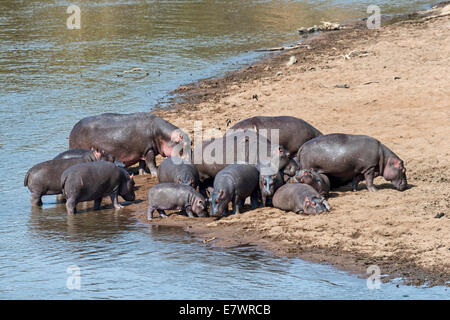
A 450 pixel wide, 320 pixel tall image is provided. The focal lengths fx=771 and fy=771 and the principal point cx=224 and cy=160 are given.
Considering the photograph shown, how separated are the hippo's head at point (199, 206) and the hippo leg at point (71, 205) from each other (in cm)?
172

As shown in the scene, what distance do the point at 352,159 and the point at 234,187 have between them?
5.83 feet

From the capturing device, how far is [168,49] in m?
24.0

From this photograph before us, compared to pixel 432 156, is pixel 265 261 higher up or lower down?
lower down

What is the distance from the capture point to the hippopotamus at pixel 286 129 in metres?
12.0

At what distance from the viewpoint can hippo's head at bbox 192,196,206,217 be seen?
9977 mm

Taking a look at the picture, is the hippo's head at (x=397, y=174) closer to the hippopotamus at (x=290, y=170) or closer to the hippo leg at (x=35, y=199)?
the hippopotamus at (x=290, y=170)

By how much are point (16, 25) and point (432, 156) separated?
20.7m

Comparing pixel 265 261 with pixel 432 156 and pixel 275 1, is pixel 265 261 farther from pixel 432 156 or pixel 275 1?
pixel 275 1

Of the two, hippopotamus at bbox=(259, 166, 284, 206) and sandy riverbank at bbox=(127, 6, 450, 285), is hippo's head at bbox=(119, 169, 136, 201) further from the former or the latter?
hippopotamus at bbox=(259, 166, 284, 206)

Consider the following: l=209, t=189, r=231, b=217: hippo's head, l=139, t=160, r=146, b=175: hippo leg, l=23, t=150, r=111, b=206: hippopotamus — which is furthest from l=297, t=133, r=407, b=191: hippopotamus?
l=23, t=150, r=111, b=206: hippopotamus

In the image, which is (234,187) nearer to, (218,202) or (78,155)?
(218,202)
